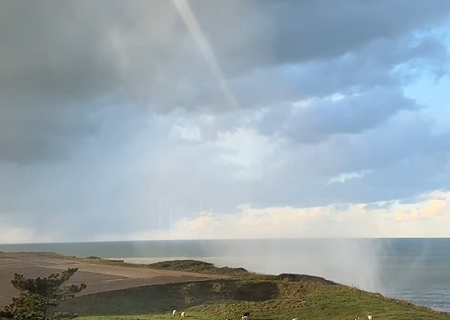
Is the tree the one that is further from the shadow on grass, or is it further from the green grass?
the shadow on grass

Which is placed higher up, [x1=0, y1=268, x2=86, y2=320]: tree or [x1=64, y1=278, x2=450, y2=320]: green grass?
[x1=0, y1=268, x2=86, y2=320]: tree

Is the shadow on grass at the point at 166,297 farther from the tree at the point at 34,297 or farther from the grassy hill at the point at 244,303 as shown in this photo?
the tree at the point at 34,297

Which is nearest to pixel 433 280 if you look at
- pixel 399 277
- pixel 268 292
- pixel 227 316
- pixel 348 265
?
pixel 399 277

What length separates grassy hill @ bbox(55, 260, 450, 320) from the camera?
35781mm

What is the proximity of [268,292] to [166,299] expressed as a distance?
10742 millimetres

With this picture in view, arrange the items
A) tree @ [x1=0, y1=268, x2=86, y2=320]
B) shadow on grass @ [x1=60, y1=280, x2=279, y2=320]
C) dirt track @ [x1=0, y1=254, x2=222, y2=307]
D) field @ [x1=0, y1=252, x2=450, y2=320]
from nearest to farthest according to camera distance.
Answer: tree @ [x1=0, y1=268, x2=86, y2=320] → field @ [x1=0, y1=252, x2=450, y2=320] → shadow on grass @ [x1=60, y1=280, x2=279, y2=320] → dirt track @ [x1=0, y1=254, x2=222, y2=307]

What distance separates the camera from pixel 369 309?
36.8m

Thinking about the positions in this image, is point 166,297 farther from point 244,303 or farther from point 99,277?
point 99,277

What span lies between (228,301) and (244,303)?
2805mm

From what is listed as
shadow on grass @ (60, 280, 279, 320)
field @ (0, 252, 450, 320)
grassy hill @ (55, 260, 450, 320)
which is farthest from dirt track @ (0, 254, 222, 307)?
grassy hill @ (55, 260, 450, 320)

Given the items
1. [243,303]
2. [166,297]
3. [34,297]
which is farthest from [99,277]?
[34,297]

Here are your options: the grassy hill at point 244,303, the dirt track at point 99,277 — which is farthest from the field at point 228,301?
the dirt track at point 99,277

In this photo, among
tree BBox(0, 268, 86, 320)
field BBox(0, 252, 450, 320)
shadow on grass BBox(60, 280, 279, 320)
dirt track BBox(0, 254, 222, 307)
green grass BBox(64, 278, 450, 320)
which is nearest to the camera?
tree BBox(0, 268, 86, 320)

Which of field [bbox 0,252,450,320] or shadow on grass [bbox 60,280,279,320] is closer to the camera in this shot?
field [bbox 0,252,450,320]
